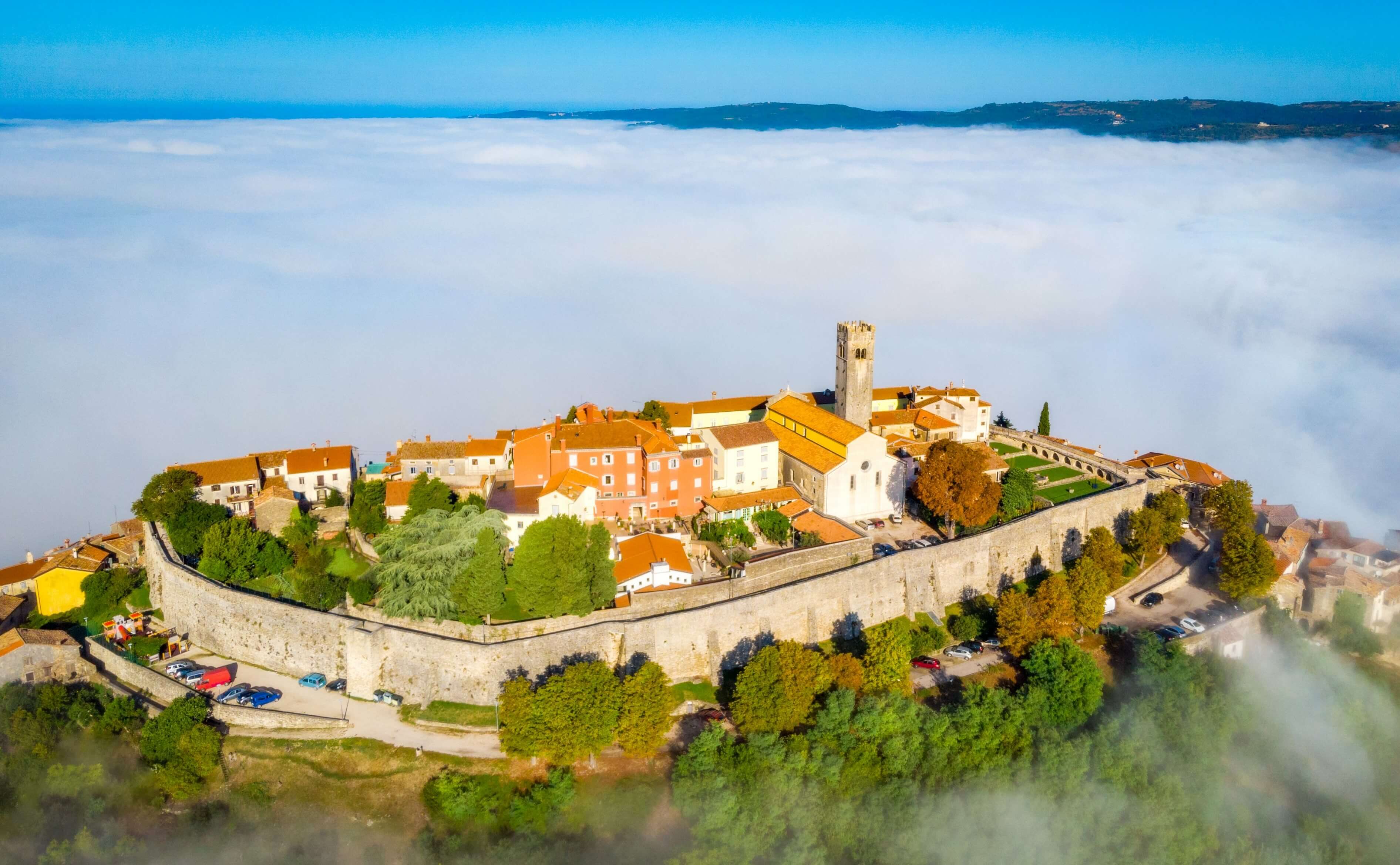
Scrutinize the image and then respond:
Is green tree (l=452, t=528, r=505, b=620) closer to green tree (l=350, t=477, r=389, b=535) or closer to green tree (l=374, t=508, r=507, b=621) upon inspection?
green tree (l=374, t=508, r=507, b=621)

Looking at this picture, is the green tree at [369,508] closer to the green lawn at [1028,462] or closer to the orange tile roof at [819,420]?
the orange tile roof at [819,420]

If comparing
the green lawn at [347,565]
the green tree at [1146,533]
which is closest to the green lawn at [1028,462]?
the green tree at [1146,533]

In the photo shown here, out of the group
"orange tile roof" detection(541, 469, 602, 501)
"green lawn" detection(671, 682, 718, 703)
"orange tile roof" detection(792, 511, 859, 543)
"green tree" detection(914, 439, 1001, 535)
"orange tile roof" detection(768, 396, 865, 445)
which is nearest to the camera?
"green lawn" detection(671, 682, 718, 703)

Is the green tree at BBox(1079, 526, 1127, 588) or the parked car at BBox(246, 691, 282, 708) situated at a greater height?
the green tree at BBox(1079, 526, 1127, 588)

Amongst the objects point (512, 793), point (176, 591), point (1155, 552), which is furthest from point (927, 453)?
point (176, 591)

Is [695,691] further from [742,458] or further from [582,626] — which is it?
[742,458]

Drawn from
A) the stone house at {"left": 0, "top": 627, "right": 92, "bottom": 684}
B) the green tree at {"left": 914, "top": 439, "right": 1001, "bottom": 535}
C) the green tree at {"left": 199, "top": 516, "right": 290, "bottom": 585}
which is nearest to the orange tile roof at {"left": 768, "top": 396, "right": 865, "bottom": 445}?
A: the green tree at {"left": 914, "top": 439, "right": 1001, "bottom": 535}
